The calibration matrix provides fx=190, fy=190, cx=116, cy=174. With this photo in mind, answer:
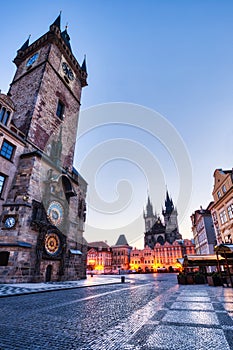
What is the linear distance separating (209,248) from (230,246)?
23818mm

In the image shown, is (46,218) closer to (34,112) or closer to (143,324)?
(34,112)

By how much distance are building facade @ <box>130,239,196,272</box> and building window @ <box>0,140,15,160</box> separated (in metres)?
72.9

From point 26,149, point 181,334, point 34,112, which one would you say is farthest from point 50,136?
point 181,334

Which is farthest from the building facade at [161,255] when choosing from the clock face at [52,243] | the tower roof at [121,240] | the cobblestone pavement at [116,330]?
the cobblestone pavement at [116,330]

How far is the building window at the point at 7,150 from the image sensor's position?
15227 mm

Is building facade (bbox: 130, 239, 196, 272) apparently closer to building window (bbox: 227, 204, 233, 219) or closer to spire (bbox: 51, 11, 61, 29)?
building window (bbox: 227, 204, 233, 219)

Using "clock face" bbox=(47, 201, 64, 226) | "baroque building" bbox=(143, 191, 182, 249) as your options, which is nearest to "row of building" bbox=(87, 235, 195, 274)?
"baroque building" bbox=(143, 191, 182, 249)

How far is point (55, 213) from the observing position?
17562 millimetres

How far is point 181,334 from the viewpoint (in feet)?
11.4

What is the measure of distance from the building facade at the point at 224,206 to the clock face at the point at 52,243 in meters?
19.2

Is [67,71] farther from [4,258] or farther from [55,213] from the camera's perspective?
[4,258]

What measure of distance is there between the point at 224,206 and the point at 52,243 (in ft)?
68.7

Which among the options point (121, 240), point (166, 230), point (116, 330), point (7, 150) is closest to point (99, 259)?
point (121, 240)

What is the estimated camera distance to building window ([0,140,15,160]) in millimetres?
15227
